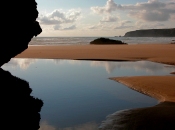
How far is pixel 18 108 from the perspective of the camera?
10.6 metres

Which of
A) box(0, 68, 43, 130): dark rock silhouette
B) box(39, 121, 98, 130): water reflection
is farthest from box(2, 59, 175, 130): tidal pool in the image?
box(0, 68, 43, 130): dark rock silhouette

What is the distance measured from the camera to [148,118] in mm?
8758

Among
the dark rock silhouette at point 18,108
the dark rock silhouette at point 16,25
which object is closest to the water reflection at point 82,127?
the dark rock silhouette at point 18,108

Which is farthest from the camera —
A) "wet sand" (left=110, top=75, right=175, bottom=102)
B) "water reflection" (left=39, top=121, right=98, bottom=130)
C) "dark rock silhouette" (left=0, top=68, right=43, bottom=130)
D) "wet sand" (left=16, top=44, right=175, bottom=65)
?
"wet sand" (left=16, top=44, right=175, bottom=65)

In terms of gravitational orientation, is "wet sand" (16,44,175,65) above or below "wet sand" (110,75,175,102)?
above

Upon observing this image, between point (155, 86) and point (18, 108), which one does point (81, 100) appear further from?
point (155, 86)

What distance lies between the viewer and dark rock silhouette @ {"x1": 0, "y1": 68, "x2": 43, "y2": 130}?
343 inches

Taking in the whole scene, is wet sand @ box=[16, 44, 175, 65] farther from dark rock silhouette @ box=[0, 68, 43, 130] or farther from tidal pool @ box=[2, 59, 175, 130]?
dark rock silhouette @ box=[0, 68, 43, 130]

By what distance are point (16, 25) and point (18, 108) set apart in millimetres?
6586

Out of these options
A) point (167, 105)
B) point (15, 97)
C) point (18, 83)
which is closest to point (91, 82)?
point (18, 83)

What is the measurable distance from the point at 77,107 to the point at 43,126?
2.55m

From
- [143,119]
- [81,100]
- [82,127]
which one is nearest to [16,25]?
[81,100]

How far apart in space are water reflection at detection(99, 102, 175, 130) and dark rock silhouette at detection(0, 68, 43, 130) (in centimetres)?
282

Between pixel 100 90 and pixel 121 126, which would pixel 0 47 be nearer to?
pixel 100 90
